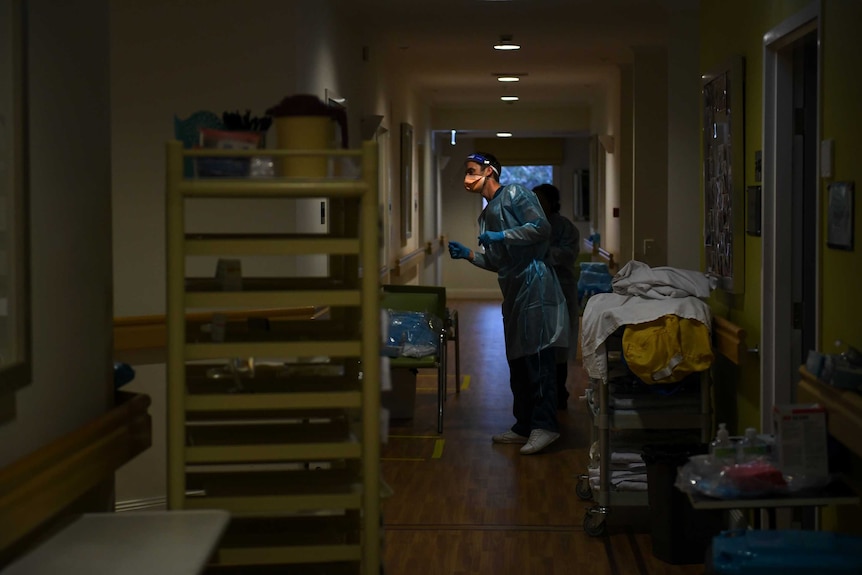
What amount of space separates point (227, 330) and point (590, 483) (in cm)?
240

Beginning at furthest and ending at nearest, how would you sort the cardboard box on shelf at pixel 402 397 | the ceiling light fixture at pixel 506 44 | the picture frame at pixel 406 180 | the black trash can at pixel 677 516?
the picture frame at pixel 406 180 → the ceiling light fixture at pixel 506 44 → the cardboard box on shelf at pixel 402 397 → the black trash can at pixel 677 516

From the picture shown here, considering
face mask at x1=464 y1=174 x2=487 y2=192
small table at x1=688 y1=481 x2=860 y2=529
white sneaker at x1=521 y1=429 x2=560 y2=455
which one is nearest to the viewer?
small table at x1=688 y1=481 x2=860 y2=529

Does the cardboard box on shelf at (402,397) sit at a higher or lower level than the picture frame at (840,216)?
lower

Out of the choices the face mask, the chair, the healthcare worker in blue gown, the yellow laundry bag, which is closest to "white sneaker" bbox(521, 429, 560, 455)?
the healthcare worker in blue gown

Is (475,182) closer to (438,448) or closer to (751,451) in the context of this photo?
(438,448)

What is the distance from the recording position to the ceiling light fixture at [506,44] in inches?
322

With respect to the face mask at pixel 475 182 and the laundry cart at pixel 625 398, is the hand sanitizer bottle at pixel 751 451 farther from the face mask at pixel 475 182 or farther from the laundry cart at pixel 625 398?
the face mask at pixel 475 182

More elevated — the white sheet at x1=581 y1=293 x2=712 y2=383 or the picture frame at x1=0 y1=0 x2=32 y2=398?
the picture frame at x1=0 y1=0 x2=32 y2=398

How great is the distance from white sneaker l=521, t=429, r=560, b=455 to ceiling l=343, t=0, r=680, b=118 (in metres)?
2.63

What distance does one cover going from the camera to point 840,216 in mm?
3059

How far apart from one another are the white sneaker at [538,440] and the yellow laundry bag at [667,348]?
5.97 feet

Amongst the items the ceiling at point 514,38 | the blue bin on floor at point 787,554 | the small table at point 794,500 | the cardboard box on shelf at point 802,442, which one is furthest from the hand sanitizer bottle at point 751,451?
the ceiling at point 514,38

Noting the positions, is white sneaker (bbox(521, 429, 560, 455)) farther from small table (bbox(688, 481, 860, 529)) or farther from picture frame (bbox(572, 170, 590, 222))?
picture frame (bbox(572, 170, 590, 222))

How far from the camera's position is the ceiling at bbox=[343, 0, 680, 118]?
7023mm
